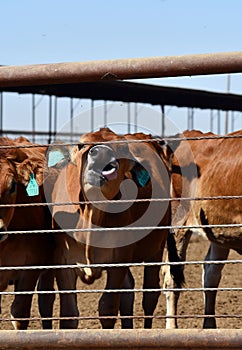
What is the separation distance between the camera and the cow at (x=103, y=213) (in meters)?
5.42

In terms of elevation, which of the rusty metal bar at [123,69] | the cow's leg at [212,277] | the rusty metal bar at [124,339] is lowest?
the cow's leg at [212,277]

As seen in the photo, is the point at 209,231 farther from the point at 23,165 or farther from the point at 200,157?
the point at 23,165

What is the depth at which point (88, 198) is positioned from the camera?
543cm

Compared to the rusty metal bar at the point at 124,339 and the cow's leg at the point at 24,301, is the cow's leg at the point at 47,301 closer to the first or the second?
the cow's leg at the point at 24,301

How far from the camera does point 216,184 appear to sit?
7500 millimetres

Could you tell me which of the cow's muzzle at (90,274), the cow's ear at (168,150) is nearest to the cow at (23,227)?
the cow's muzzle at (90,274)

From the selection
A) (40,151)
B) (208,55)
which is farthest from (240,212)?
(208,55)

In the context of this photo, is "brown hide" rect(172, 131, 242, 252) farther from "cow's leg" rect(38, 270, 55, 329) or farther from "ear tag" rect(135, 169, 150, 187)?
"cow's leg" rect(38, 270, 55, 329)

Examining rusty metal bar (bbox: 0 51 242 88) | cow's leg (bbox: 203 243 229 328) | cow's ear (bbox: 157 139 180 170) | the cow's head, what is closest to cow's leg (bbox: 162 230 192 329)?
cow's leg (bbox: 203 243 229 328)

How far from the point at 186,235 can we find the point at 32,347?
17.4 feet

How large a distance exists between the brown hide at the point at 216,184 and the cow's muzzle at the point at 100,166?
80.9 inches

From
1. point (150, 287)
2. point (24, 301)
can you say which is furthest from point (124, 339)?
point (150, 287)

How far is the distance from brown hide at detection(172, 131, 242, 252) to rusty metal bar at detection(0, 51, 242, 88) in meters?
4.18

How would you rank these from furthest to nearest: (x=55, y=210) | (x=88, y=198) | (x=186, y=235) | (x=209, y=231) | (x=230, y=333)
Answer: (x=186, y=235) → (x=209, y=231) → (x=55, y=210) → (x=88, y=198) → (x=230, y=333)
